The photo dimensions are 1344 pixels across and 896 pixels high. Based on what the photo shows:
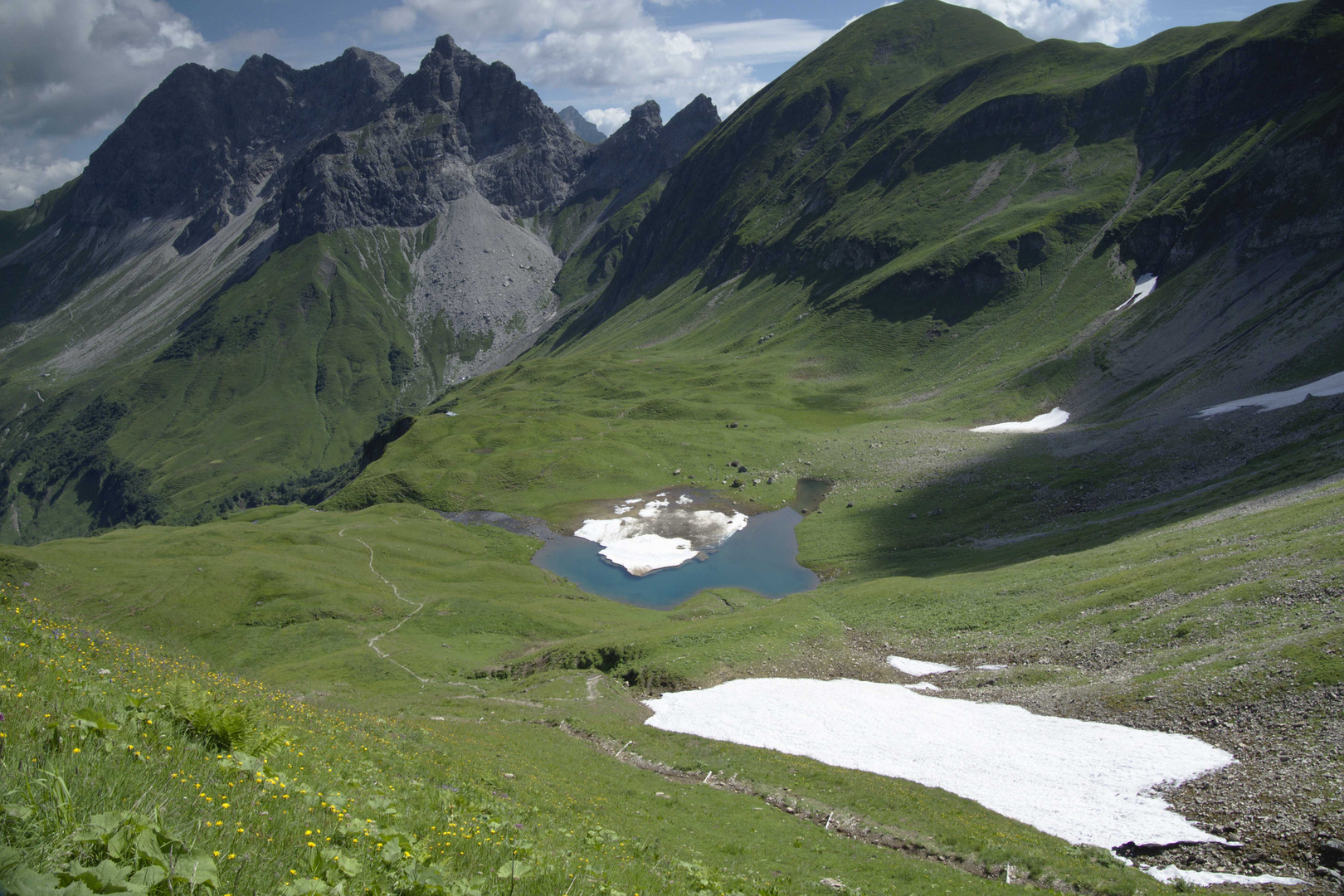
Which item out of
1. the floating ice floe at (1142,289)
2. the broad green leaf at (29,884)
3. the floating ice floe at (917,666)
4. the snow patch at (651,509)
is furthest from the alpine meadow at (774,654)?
the floating ice floe at (1142,289)

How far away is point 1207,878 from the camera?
2309 cm

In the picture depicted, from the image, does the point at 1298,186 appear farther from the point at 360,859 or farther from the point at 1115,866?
the point at 360,859

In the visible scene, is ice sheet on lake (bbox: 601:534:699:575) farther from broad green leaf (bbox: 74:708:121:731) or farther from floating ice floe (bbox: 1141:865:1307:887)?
broad green leaf (bbox: 74:708:121:731)

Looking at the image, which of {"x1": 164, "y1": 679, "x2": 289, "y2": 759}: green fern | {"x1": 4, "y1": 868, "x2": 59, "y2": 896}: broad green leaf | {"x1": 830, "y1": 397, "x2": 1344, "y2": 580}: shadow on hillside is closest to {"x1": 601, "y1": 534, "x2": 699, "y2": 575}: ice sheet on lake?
{"x1": 830, "y1": 397, "x2": 1344, "y2": 580}: shadow on hillside

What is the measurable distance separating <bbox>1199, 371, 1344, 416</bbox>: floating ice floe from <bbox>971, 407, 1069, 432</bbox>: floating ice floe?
33.3 m

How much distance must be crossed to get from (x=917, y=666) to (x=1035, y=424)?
101 metres

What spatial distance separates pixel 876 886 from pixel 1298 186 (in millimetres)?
175190

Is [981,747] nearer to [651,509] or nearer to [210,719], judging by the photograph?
[210,719]

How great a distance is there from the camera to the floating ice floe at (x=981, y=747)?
27.8 m

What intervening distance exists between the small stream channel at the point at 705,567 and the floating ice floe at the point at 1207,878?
2356 inches

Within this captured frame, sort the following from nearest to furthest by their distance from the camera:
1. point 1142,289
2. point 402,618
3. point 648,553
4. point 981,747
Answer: point 981,747
point 402,618
point 648,553
point 1142,289

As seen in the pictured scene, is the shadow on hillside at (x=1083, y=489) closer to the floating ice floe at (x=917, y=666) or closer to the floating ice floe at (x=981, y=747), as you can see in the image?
the floating ice floe at (x=917, y=666)

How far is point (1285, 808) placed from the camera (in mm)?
24609

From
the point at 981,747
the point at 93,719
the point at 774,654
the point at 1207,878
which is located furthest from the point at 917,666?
the point at 93,719
